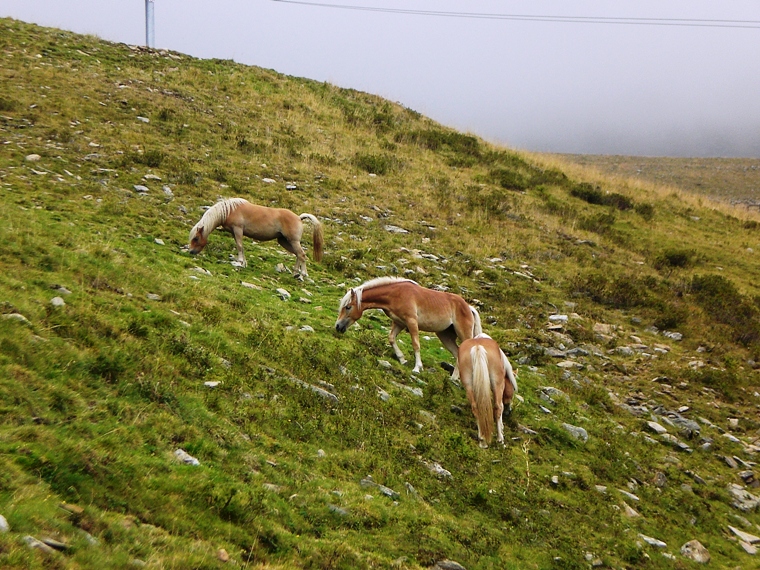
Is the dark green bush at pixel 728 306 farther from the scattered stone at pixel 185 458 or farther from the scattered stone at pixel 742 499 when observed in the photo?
the scattered stone at pixel 185 458

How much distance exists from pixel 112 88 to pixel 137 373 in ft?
66.0

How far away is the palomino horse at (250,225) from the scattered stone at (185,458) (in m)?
8.27

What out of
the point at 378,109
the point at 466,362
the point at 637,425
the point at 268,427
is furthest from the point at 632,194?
the point at 268,427

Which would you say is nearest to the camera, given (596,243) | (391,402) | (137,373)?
(137,373)

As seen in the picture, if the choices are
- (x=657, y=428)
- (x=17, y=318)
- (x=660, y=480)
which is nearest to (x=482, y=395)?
(x=660, y=480)

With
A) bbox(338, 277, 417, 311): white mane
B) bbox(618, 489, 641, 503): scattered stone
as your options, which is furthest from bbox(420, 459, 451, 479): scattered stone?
bbox(338, 277, 417, 311): white mane

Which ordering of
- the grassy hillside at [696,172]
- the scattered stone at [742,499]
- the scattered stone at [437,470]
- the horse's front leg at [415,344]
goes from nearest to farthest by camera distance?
the scattered stone at [437,470], the scattered stone at [742,499], the horse's front leg at [415,344], the grassy hillside at [696,172]

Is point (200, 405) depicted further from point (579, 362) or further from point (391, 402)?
point (579, 362)

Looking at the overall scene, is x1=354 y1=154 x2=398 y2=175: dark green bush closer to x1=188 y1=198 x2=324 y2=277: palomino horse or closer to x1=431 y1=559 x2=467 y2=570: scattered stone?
x1=188 y1=198 x2=324 y2=277: palomino horse

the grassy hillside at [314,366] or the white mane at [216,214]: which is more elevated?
the white mane at [216,214]

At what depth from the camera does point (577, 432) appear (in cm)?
1021

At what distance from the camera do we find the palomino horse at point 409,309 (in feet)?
36.8

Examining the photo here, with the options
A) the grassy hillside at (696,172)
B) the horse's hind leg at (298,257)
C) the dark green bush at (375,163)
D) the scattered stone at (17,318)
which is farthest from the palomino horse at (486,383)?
the grassy hillside at (696,172)

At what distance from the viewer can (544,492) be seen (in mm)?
8141
